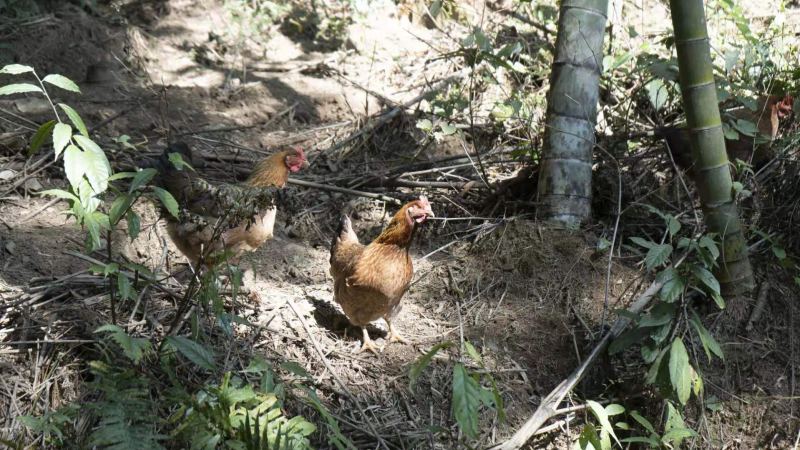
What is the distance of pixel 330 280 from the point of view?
4961 millimetres

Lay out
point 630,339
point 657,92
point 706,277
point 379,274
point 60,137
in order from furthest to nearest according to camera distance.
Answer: point 657,92 → point 379,274 → point 630,339 → point 706,277 → point 60,137

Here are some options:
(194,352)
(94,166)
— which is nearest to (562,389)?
(194,352)

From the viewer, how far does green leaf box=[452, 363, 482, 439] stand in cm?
286

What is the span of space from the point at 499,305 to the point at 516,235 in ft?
1.63

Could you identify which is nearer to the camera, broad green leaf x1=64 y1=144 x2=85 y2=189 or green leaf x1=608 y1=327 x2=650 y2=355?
broad green leaf x1=64 y1=144 x2=85 y2=189

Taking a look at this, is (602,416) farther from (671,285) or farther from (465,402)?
(465,402)

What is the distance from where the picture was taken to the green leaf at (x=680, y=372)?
11.2 ft

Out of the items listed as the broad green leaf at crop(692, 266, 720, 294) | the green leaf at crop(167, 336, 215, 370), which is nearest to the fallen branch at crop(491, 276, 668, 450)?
the broad green leaf at crop(692, 266, 720, 294)

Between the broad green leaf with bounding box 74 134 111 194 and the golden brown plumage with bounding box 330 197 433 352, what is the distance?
5.50 ft

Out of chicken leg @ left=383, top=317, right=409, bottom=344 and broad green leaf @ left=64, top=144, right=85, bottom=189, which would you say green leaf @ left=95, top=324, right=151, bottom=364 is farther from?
chicken leg @ left=383, top=317, right=409, bottom=344

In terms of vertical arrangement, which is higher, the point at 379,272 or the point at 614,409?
the point at 379,272

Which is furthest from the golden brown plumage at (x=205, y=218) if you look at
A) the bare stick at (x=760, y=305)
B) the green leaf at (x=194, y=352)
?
the bare stick at (x=760, y=305)

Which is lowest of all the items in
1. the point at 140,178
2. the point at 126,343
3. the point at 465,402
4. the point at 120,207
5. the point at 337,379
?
the point at 337,379

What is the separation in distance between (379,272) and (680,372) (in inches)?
65.2
